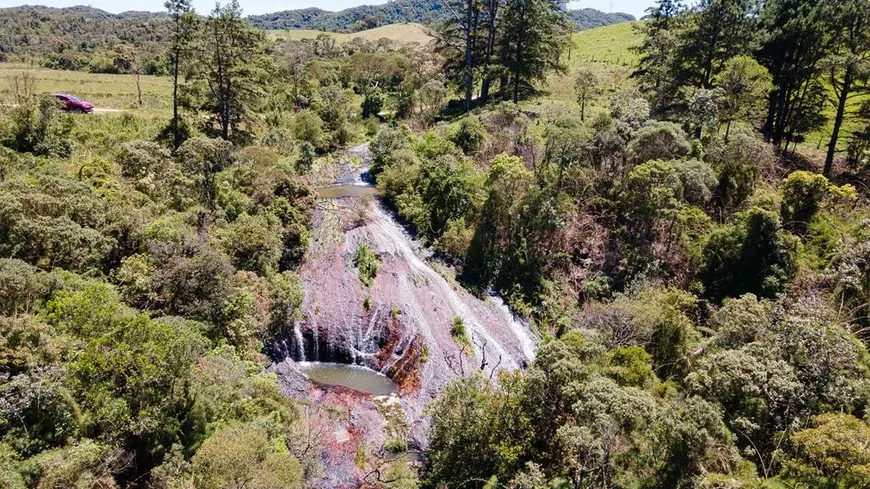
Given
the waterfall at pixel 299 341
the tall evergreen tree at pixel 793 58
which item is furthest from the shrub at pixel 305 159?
the tall evergreen tree at pixel 793 58

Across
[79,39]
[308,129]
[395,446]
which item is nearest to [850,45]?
[395,446]

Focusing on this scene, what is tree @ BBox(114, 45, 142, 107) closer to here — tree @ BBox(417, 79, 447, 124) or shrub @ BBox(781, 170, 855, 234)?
tree @ BBox(417, 79, 447, 124)

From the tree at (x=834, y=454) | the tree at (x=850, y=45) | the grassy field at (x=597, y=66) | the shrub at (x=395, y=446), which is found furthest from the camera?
the grassy field at (x=597, y=66)

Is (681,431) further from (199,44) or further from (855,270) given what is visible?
(199,44)

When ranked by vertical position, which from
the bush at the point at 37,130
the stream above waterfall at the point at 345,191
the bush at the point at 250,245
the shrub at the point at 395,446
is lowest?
the shrub at the point at 395,446

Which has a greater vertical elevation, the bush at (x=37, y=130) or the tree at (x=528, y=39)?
the tree at (x=528, y=39)

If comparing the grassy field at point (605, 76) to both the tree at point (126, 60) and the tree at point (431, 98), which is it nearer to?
the tree at point (431, 98)

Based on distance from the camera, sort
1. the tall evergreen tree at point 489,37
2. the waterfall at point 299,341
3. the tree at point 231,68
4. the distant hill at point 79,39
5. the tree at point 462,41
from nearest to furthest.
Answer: the waterfall at point 299,341, the tree at point 231,68, the tall evergreen tree at point 489,37, the tree at point 462,41, the distant hill at point 79,39

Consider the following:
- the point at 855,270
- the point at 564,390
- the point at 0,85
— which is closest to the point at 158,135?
the point at 0,85
